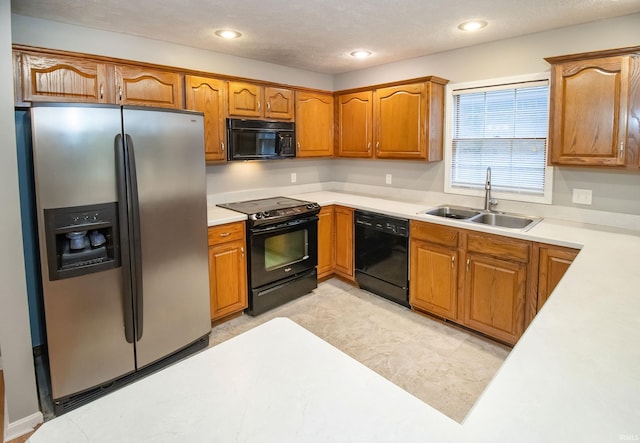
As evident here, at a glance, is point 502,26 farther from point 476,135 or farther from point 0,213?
point 0,213

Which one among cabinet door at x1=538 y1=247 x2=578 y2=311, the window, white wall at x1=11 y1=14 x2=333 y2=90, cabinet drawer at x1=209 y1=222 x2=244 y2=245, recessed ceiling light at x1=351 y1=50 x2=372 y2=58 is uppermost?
recessed ceiling light at x1=351 y1=50 x2=372 y2=58

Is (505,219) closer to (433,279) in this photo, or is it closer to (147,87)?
(433,279)

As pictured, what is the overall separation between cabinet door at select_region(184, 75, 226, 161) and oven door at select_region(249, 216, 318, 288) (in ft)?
2.65

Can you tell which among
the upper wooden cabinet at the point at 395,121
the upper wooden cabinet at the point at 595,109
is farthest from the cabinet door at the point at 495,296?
the upper wooden cabinet at the point at 395,121

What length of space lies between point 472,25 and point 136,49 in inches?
106

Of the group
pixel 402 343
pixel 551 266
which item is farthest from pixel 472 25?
pixel 402 343

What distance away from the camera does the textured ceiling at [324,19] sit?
8.04 ft

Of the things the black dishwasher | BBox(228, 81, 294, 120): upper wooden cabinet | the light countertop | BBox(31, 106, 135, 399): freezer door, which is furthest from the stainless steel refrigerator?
the black dishwasher

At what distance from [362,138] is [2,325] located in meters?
Result: 3.43

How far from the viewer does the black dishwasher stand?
3584 mm

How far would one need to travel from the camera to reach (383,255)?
12.4 feet

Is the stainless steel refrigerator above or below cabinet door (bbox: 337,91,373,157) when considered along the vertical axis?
below

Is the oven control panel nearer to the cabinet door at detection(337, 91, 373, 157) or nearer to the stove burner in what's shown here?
the stove burner

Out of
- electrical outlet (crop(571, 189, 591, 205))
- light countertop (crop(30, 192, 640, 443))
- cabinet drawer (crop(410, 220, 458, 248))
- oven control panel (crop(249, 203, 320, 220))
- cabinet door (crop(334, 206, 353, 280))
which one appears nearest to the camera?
light countertop (crop(30, 192, 640, 443))
